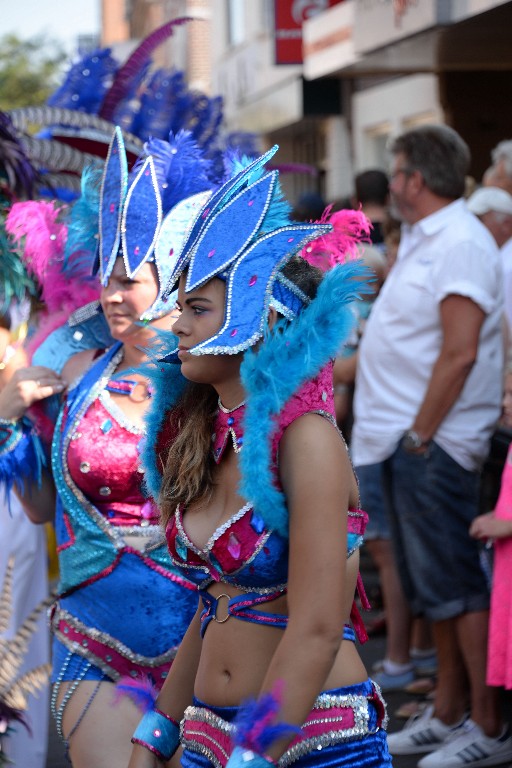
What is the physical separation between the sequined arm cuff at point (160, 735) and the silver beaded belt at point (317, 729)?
125 mm

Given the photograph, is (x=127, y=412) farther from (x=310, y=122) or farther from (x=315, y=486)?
(x=310, y=122)

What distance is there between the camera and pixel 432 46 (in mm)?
9672

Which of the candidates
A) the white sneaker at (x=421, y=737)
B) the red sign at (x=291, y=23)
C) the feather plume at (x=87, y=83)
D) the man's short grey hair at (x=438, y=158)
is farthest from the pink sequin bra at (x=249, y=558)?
the red sign at (x=291, y=23)

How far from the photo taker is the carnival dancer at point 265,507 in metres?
2.13

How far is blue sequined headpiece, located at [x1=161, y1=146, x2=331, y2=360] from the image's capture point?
229cm

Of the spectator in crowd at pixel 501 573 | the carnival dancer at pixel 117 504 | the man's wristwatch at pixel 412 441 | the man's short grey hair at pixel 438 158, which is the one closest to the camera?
the carnival dancer at pixel 117 504

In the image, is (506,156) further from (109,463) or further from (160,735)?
(160,735)

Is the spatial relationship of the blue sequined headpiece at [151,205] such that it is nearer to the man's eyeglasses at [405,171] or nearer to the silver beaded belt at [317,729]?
the silver beaded belt at [317,729]

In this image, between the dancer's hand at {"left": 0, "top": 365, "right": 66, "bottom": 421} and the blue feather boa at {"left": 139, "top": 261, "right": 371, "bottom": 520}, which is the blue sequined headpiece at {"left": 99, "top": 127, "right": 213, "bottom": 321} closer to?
the dancer's hand at {"left": 0, "top": 365, "right": 66, "bottom": 421}

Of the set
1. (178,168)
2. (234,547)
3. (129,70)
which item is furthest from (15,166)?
(234,547)

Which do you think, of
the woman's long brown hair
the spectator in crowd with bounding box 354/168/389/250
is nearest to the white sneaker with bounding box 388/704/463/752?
the woman's long brown hair

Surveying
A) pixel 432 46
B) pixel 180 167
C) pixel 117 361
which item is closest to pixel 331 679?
pixel 117 361

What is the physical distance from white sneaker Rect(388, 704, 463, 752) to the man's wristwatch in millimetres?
1051

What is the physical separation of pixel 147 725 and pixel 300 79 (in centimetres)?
1425
